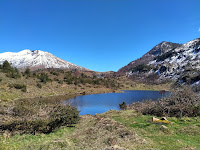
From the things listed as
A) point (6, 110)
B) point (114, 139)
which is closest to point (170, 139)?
point (114, 139)

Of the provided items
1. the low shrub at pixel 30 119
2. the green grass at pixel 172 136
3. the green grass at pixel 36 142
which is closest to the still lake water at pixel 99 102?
the low shrub at pixel 30 119

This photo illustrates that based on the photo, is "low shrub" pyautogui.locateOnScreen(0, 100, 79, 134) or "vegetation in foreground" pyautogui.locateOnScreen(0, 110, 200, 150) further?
"low shrub" pyautogui.locateOnScreen(0, 100, 79, 134)

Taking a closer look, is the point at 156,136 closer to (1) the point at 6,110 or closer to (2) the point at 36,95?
(1) the point at 6,110

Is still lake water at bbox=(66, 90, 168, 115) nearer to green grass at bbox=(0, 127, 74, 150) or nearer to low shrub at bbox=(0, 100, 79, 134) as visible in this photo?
low shrub at bbox=(0, 100, 79, 134)

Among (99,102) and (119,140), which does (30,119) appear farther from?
(99,102)

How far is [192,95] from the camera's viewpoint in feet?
55.2

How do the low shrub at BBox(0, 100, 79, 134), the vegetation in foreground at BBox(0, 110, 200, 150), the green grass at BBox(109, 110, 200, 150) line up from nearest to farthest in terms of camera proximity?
the vegetation in foreground at BBox(0, 110, 200, 150)
the green grass at BBox(109, 110, 200, 150)
the low shrub at BBox(0, 100, 79, 134)

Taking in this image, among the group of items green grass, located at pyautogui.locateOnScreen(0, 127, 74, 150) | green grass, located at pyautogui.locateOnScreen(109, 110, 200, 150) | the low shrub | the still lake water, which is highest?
the low shrub

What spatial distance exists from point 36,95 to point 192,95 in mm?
44076

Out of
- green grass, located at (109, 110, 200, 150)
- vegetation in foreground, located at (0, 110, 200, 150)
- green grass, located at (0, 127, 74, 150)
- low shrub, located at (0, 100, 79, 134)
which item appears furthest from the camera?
low shrub, located at (0, 100, 79, 134)

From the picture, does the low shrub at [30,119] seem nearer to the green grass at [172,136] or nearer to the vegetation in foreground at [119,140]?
the vegetation in foreground at [119,140]

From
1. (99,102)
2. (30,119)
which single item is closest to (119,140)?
(30,119)

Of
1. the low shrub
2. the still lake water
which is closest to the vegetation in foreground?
the low shrub

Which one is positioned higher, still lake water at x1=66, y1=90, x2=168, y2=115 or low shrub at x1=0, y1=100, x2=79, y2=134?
low shrub at x1=0, y1=100, x2=79, y2=134
